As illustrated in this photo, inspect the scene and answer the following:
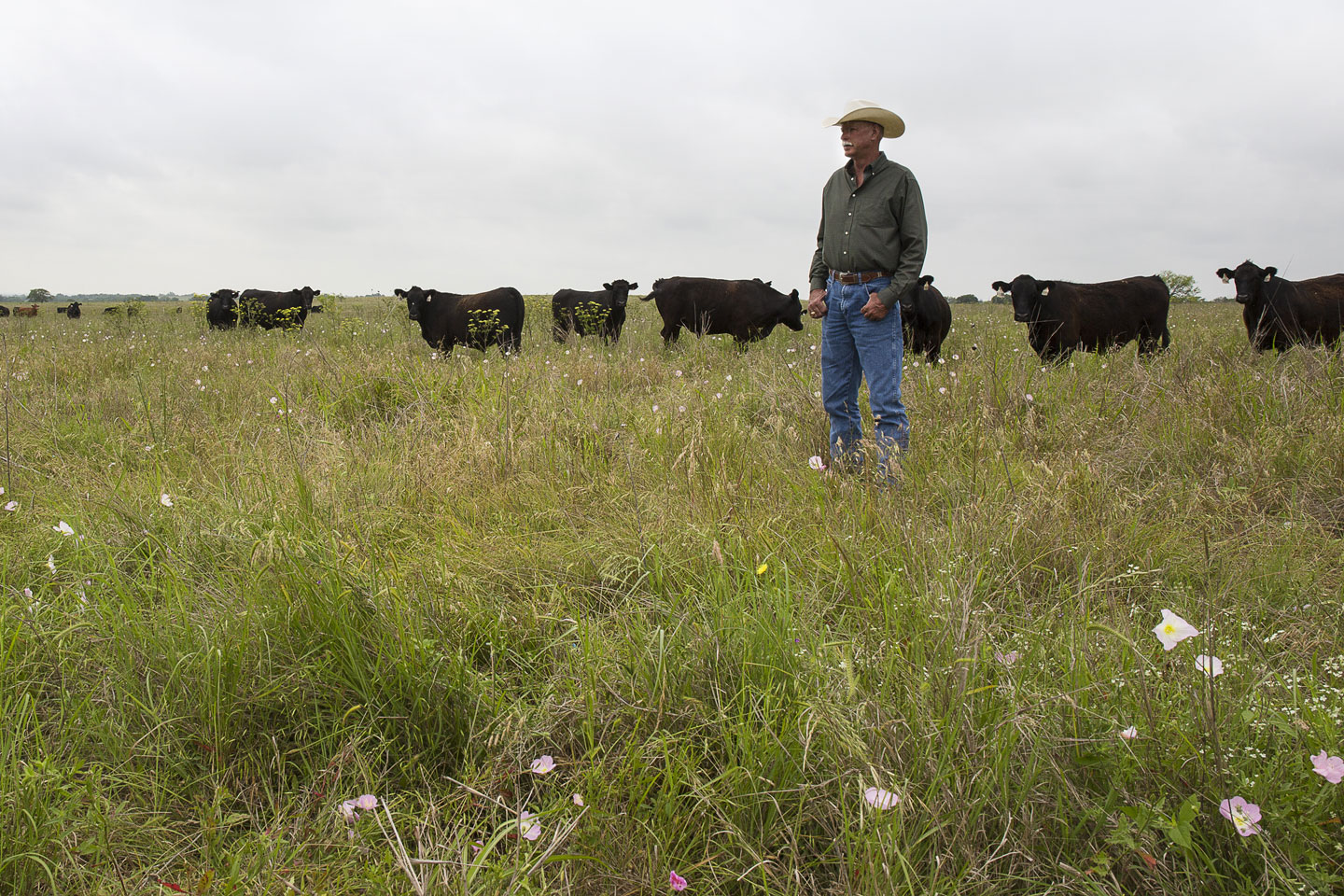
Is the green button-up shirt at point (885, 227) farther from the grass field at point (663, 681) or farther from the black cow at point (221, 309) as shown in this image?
the black cow at point (221, 309)

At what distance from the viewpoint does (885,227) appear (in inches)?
182


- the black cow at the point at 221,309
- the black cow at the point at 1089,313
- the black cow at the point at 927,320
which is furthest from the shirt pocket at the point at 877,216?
the black cow at the point at 221,309

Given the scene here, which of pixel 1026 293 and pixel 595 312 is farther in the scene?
pixel 595 312

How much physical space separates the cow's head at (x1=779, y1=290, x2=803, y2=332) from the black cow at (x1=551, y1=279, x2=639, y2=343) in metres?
3.06

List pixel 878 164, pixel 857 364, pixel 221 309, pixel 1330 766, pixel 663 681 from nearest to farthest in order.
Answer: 1. pixel 1330 766
2. pixel 663 681
3. pixel 878 164
4. pixel 857 364
5. pixel 221 309

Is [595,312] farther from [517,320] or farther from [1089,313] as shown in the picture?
[1089,313]

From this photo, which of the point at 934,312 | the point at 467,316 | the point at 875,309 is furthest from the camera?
the point at 467,316

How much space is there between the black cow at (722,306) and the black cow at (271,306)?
30.0 feet

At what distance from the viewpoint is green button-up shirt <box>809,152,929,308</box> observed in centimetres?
457

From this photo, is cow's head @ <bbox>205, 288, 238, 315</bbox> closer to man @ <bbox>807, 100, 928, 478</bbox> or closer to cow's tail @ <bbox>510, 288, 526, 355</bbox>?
cow's tail @ <bbox>510, 288, 526, 355</bbox>

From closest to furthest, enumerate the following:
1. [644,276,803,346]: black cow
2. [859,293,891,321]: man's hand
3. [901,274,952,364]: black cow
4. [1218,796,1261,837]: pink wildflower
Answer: [1218,796,1261,837]: pink wildflower → [859,293,891,321]: man's hand → [901,274,952,364]: black cow → [644,276,803,346]: black cow

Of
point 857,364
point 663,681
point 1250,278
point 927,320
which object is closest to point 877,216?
point 857,364

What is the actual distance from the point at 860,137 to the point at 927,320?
20.4 feet

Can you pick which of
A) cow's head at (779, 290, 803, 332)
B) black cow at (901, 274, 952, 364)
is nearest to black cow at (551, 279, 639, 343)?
cow's head at (779, 290, 803, 332)
